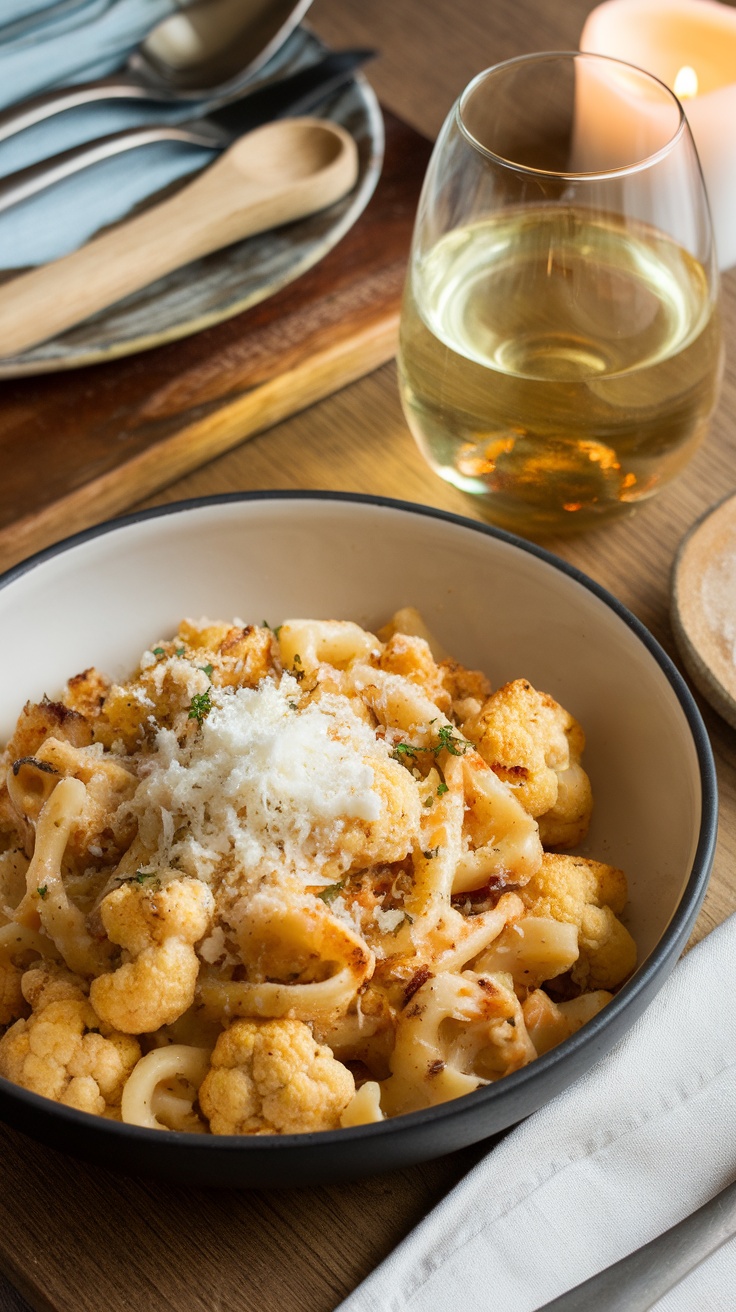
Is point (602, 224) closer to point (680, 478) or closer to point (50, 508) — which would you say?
point (680, 478)

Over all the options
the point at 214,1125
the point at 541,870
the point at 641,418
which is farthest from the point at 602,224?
the point at 214,1125

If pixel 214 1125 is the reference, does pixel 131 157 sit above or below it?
above

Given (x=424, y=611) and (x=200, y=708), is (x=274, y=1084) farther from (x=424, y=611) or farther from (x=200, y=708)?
(x=424, y=611)

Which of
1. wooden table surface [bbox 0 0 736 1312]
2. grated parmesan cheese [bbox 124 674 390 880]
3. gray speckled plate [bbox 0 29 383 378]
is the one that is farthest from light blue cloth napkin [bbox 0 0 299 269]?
grated parmesan cheese [bbox 124 674 390 880]

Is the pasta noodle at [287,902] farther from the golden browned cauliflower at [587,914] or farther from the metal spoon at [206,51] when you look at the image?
the metal spoon at [206,51]

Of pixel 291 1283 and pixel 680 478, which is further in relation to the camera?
pixel 680 478

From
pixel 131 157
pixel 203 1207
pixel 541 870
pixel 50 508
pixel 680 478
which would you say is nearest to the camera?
pixel 203 1207

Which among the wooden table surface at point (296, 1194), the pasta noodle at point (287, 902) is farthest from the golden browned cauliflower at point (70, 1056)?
the wooden table surface at point (296, 1194)

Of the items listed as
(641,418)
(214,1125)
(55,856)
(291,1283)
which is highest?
(641,418)
